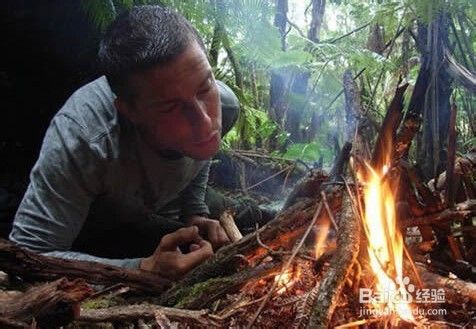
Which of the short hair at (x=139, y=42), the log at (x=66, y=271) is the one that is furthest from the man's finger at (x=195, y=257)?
the short hair at (x=139, y=42)

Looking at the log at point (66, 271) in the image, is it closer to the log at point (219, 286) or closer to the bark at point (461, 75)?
the log at point (219, 286)

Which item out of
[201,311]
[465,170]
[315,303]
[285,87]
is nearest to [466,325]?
[315,303]

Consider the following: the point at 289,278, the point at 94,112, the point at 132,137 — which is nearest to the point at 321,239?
the point at 289,278

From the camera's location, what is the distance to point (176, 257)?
6.04ft

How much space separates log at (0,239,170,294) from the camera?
1.45 m

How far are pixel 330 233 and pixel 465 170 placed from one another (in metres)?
0.61

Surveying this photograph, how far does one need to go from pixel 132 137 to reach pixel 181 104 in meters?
0.53

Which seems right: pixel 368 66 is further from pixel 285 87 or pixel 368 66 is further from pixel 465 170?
pixel 465 170

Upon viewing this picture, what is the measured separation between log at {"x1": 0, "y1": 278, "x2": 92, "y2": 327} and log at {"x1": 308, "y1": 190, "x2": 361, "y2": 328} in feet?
2.00

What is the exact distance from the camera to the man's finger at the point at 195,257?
5.97 ft

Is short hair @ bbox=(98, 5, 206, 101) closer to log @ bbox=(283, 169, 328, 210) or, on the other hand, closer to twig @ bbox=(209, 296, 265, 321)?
log @ bbox=(283, 169, 328, 210)

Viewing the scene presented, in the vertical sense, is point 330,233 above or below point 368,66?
below

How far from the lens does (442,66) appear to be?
3281mm

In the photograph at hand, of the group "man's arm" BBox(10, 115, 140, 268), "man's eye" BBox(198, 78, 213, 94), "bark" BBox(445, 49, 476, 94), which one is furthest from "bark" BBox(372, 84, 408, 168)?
"bark" BBox(445, 49, 476, 94)
